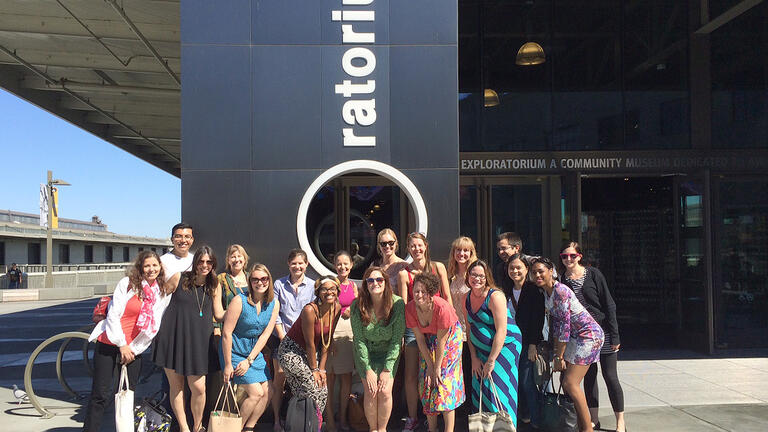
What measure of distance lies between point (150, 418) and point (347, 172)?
307cm

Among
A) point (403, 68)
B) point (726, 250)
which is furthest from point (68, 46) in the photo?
point (726, 250)

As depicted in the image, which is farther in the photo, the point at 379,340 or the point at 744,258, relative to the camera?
the point at 744,258

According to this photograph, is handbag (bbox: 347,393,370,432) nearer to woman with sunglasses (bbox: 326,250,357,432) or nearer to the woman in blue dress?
woman with sunglasses (bbox: 326,250,357,432)

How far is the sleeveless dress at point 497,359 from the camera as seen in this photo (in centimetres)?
531

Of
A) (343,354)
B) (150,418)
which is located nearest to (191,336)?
(150,418)

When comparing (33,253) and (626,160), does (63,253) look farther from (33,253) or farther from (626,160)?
(626,160)

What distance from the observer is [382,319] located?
535cm

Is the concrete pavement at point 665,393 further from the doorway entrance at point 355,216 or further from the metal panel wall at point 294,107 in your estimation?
the doorway entrance at point 355,216

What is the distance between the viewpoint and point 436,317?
17.2ft

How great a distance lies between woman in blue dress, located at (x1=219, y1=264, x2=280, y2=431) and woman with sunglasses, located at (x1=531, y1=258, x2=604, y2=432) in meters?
2.36

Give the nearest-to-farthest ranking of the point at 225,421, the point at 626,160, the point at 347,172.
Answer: the point at 225,421 → the point at 347,172 → the point at 626,160

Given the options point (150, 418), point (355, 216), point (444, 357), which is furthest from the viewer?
point (355, 216)

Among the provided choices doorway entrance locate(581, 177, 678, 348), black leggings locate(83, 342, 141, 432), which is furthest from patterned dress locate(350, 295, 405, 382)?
doorway entrance locate(581, 177, 678, 348)

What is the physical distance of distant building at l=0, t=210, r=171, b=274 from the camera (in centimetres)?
4381
